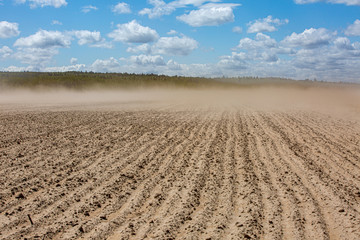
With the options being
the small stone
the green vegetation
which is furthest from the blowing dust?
the small stone

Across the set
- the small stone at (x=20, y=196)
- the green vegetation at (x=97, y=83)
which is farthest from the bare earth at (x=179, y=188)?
the green vegetation at (x=97, y=83)

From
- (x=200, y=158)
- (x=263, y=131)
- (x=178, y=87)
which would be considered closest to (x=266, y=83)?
(x=178, y=87)

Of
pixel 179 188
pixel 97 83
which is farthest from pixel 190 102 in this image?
pixel 97 83

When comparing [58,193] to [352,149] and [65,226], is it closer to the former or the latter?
[65,226]

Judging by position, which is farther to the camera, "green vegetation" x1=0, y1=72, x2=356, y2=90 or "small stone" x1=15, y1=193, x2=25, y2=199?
"green vegetation" x1=0, y1=72, x2=356, y2=90

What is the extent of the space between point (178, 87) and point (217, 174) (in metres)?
66.1

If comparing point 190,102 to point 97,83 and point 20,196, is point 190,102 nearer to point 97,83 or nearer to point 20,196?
point 20,196

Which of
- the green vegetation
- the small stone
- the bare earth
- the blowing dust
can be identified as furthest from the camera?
the green vegetation

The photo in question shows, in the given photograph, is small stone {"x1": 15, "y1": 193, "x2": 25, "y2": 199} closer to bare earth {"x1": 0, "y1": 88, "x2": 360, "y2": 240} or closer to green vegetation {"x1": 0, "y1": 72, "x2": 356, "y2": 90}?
bare earth {"x1": 0, "y1": 88, "x2": 360, "y2": 240}

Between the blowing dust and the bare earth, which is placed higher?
the blowing dust

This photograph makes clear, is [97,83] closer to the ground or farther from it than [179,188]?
farther from it

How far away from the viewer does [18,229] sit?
361cm

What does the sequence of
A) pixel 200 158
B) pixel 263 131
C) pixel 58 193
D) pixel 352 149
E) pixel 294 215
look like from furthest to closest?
pixel 263 131 < pixel 352 149 < pixel 200 158 < pixel 58 193 < pixel 294 215

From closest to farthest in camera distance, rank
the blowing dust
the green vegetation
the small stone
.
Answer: the small stone < the blowing dust < the green vegetation
